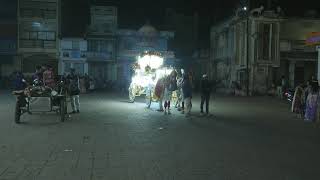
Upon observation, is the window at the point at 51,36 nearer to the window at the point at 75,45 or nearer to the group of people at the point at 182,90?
the window at the point at 75,45

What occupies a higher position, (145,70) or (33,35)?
(33,35)

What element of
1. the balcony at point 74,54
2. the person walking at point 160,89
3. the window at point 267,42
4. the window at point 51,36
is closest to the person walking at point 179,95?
the person walking at point 160,89

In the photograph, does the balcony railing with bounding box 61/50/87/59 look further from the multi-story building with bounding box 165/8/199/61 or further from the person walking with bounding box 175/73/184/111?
the person walking with bounding box 175/73/184/111

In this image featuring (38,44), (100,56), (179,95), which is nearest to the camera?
(179,95)

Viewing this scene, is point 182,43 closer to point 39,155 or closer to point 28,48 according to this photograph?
point 28,48

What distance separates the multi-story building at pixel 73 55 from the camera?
56.2 metres

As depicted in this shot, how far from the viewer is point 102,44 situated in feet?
193

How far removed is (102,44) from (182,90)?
39689mm

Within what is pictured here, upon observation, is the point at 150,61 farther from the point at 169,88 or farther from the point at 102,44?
the point at 102,44

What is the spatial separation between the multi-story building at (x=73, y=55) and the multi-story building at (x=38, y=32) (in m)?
0.88

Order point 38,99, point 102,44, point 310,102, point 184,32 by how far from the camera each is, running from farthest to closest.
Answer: point 184,32 < point 102,44 < point 310,102 < point 38,99

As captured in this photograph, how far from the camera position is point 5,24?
180ft

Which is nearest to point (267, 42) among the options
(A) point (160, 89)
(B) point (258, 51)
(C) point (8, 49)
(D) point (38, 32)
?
(B) point (258, 51)

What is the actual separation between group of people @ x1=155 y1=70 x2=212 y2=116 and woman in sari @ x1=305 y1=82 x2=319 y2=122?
13.2 feet
